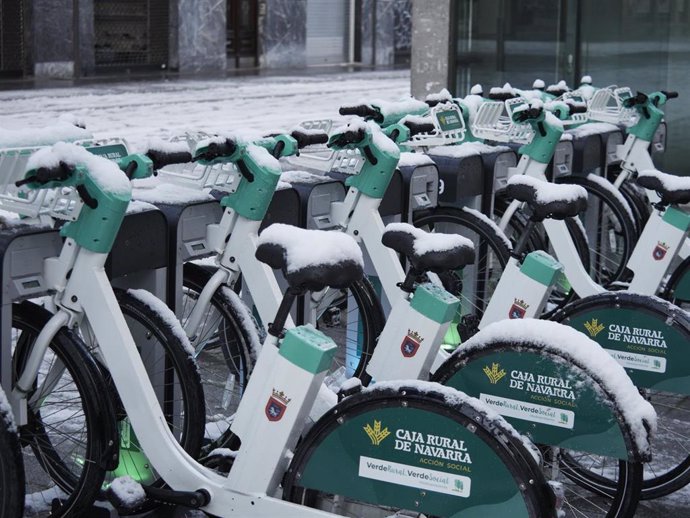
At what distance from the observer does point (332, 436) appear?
3180 mm

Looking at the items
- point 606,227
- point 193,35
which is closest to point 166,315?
point 606,227

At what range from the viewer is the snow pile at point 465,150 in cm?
579

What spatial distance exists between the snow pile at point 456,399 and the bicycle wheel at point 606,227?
350 cm

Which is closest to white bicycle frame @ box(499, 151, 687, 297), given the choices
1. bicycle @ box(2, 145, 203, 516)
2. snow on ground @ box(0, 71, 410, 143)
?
bicycle @ box(2, 145, 203, 516)

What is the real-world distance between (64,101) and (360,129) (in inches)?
→ 534

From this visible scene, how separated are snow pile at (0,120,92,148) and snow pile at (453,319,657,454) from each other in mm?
1420

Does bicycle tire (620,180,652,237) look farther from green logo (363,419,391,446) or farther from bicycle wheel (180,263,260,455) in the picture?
green logo (363,419,391,446)

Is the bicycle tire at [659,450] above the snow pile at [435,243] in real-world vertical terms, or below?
below

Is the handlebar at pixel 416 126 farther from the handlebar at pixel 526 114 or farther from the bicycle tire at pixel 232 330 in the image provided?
the bicycle tire at pixel 232 330

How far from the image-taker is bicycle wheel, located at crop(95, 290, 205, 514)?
3836 mm

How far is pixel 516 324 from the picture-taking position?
11.8 ft

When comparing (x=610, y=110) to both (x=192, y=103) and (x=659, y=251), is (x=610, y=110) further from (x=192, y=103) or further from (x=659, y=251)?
(x=192, y=103)

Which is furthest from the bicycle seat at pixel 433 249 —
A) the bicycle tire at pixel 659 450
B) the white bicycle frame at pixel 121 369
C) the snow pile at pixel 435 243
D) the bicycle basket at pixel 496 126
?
the bicycle basket at pixel 496 126

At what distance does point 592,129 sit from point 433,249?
4.00m
